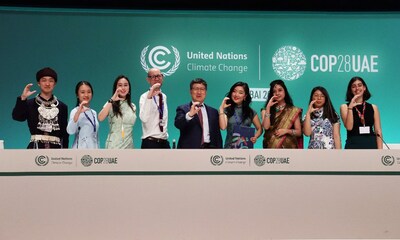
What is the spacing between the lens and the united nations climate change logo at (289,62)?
25.9ft

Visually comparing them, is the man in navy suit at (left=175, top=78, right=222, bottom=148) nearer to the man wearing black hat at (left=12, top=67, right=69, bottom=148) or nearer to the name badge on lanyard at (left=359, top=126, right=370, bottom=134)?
the man wearing black hat at (left=12, top=67, right=69, bottom=148)

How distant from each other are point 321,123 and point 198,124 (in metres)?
1.25

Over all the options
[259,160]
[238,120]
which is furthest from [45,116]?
[259,160]

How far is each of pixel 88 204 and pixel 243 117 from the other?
212 centimetres

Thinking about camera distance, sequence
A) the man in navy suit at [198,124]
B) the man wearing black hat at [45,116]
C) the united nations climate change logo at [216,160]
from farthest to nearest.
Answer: the man in navy suit at [198,124]
the man wearing black hat at [45,116]
the united nations climate change logo at [216,160]

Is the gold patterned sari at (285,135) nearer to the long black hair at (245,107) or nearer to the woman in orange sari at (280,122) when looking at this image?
the woman in orange sari at (280,122)

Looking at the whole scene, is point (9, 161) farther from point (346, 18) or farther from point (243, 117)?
point (346, 18)

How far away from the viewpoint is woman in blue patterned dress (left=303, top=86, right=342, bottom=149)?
5664mm

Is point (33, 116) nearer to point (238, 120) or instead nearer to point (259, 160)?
point (238, 120)

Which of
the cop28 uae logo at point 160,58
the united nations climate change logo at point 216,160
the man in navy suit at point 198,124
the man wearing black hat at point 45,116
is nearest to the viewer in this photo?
the united nations climate change logo at point 216,160

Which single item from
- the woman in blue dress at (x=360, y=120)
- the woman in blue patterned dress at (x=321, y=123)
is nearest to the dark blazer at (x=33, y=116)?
the woman in blue patterned dress at (x=321, y=123)

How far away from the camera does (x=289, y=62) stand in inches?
312

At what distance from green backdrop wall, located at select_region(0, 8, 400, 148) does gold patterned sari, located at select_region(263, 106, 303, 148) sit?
2.09 m

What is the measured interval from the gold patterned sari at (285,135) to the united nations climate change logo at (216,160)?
1.47 m
